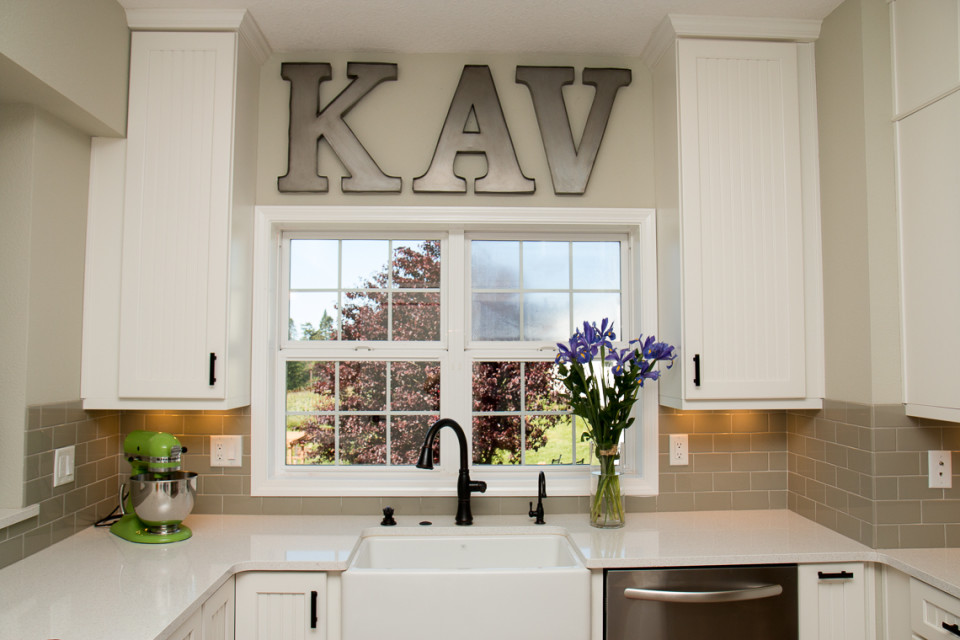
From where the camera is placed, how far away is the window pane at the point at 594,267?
8.71 feet

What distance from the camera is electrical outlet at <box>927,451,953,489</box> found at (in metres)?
2.00

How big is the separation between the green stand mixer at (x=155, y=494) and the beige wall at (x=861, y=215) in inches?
88.6

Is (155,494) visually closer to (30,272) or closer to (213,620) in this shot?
(213,620)

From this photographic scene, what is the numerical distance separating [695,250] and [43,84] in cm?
212

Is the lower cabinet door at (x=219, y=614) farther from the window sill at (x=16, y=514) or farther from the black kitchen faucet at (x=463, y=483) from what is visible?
the black kitchen faucet at (x=463, y=483)

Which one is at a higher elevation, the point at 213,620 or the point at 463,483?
the point at 463,483

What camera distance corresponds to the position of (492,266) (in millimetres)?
2639

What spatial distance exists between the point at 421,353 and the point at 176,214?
104 centimetres

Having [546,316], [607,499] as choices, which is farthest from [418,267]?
[607,499]

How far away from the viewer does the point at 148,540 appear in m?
2.03

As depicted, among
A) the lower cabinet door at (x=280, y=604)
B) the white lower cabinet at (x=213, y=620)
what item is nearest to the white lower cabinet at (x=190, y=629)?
the white lower cabinet at (x=213, y=620)

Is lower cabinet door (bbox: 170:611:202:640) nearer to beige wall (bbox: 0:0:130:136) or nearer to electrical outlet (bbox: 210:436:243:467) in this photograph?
electrical outlet (bbox: 210:436:243:467)

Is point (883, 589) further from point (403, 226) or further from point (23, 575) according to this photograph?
point (23, 575)

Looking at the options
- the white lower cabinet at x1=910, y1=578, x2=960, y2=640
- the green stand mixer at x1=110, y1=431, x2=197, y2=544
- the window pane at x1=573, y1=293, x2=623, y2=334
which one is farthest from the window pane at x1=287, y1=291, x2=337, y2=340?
the white lower cabinet at x1=910, y1=578, x2=960, y2=640
